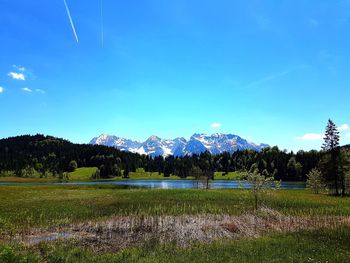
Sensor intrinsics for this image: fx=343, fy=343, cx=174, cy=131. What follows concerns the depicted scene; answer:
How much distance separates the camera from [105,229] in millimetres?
31266

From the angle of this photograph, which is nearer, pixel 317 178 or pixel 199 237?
pixel 199 237

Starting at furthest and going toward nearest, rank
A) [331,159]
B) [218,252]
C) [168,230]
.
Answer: [331,159] < [168,230] < [218,252]

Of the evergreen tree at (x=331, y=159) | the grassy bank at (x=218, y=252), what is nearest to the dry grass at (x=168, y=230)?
the grassy bank at (x=218, y=252)

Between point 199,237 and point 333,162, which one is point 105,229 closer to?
point 199,237

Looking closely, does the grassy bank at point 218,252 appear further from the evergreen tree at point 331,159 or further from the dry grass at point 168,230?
the evergreen tree at point 331,159

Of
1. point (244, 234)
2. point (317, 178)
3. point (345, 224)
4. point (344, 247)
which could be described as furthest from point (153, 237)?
point (317, 178)

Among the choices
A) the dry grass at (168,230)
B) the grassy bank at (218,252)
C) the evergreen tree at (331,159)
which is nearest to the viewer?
the grassy bank at (218,252)

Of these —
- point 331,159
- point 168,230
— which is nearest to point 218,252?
point 168,230

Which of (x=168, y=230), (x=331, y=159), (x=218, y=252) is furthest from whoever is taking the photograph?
(x=331, y=159)

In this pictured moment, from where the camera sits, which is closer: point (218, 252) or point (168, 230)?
point (218, 252)

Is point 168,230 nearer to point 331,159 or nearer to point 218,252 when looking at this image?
point 218,252

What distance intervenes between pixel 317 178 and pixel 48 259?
10254cm

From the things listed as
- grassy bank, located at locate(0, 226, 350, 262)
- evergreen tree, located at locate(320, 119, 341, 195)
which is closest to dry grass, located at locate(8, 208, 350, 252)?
grassy bank, located at locate(0, 226, 350, 262)

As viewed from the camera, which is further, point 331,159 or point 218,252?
point 331,159
